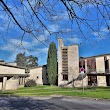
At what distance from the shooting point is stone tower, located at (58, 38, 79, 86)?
48031 mm

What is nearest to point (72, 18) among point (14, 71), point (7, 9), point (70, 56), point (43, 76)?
point (7, 9)

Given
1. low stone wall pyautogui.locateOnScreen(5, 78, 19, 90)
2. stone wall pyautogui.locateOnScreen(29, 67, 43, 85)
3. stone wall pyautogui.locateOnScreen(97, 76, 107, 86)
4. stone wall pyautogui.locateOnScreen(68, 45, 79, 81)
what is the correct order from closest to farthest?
low stone wall pyautogui.locateOnScreen(5, 78, 19, 90) → stone wall pyautogui.locateOnScreen(68, 45, 79, 81) → stone wall pyautogui.locateOnScreen(97, 76, 107, 86) → stone wall pyautogui.locateOnScreen(29, 67, 43, 85)

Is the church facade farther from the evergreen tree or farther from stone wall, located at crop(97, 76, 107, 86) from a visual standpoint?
the evergreen tree

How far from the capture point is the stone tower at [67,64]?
4803 cm

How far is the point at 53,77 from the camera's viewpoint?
159 ft

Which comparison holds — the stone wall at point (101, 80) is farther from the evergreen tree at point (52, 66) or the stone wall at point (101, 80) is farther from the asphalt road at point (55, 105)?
the asphalt road at point (55, 105)

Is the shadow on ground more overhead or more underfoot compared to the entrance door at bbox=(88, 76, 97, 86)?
more underfoot

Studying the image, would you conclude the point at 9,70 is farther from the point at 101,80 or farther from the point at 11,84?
the point at 101,80

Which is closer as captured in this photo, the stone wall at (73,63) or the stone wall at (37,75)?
the stone wall at (73,63)

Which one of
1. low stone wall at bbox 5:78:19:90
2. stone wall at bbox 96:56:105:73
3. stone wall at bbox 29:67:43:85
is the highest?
stone wall at bbox 96:56:105:73

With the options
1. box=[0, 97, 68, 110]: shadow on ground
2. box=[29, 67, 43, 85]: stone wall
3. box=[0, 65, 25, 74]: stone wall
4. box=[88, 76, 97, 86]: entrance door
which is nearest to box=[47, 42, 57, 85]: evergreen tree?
box=[29, 67, 43, 85]: stone wall

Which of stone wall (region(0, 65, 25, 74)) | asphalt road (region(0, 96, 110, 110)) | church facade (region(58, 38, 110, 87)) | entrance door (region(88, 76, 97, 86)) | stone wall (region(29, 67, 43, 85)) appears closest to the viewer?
asphalt road (region(0, 96, 110, 110))

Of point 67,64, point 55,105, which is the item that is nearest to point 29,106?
point 55,105

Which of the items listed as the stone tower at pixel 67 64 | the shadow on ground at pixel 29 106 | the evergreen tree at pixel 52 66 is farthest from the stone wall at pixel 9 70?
the shadow on ground at pixel 29 106
